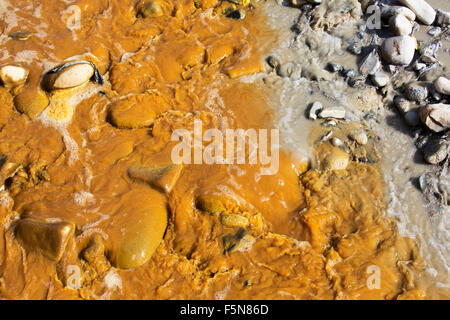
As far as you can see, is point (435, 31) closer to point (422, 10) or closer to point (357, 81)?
point (422, 10)

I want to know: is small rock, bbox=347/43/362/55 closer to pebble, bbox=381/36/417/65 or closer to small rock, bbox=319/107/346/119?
pebble, bbox=381/36/417/65

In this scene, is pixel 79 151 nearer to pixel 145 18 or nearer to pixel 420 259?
pixel 145 18

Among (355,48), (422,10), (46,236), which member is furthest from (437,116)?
(46,236)

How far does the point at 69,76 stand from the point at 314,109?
3565mm

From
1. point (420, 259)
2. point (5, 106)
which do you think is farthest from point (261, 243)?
point (5, 106)

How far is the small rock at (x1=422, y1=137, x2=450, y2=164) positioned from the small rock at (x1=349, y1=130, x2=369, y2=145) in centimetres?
76

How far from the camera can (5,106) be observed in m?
5.46

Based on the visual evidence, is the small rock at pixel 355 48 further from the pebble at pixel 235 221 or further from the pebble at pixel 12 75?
the pebble at pixel 12 75

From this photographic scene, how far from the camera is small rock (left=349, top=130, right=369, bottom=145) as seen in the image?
5.07 metres

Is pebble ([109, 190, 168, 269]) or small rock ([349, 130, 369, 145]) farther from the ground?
small rock ([349, 130, 369, 145])

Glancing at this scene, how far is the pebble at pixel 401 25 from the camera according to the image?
5.59 metres

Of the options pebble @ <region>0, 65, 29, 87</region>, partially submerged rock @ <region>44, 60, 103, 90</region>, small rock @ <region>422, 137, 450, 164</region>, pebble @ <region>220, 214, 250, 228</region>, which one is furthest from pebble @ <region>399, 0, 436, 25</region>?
pebble @ <region>0, 65, 29, 87</region>

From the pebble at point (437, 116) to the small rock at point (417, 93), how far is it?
266 mm

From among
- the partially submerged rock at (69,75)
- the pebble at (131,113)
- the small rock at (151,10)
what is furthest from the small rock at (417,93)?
the partially submerged rock at (69,75)
